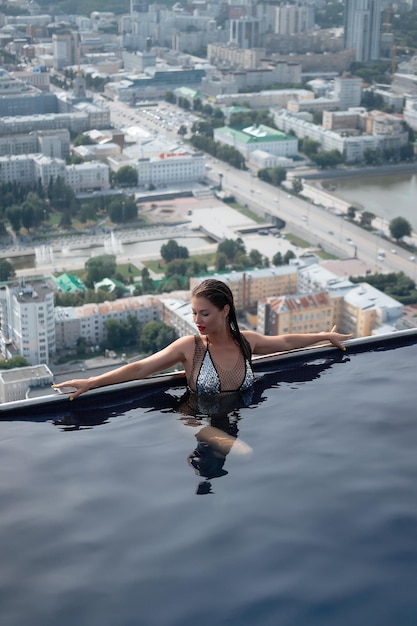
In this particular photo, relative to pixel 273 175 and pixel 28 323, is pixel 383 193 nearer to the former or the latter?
pixel 273 175

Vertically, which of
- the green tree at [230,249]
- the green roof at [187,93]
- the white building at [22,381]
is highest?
the green roof at [187,93]

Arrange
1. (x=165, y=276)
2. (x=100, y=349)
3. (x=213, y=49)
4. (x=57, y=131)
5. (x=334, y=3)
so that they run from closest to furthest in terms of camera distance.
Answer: (x=100, y=349)
(x=165, y=276)
(x=57, y=131)
(x=213, y=49)
(x=334, y=3)

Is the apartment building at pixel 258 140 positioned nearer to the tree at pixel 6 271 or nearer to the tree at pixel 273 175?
the tree at pixel 273 175

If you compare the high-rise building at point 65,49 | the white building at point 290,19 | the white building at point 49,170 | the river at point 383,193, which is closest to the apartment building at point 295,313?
the river at point 383,193

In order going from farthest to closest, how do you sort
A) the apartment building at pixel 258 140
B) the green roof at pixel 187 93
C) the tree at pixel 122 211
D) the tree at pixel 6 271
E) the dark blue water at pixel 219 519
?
1. the green roof at pixel 187 93
2. the apartment building at pixel 258 140
3. the tree at pixel 122 211
4. the tree at pixel 6 271
5. the dark blue water at pixel 219 519

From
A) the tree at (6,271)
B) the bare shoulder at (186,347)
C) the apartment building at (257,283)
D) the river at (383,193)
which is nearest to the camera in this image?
the bare shoulder at (186,347)

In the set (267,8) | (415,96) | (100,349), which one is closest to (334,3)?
(267,8)

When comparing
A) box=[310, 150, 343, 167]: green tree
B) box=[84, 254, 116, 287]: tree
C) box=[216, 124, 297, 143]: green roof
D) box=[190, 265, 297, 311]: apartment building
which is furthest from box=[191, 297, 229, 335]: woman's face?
box=[216, 124, 297, 143]: green roof

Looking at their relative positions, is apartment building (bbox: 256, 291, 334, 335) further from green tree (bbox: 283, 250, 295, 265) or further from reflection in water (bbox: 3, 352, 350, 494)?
reflection in water (bbox: 3, 352, 350, 494)

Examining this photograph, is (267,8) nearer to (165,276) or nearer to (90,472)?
(165,276)
